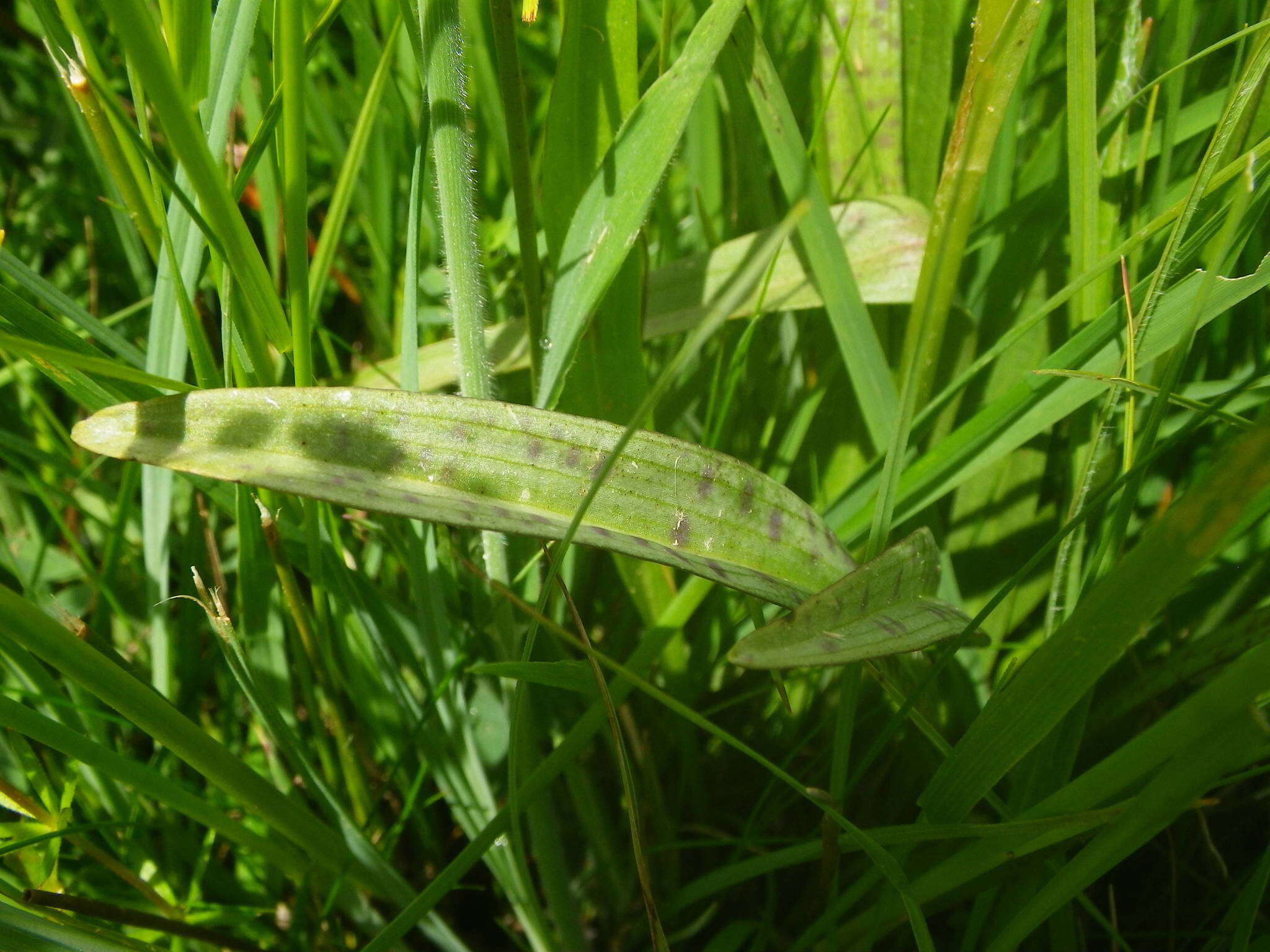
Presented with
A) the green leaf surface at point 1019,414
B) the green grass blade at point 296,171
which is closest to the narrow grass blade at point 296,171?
the green grass blade at point 296,171

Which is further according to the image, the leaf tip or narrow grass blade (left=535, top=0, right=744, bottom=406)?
narrow grass blade (left=535, top=0, right=744, bottom=406)

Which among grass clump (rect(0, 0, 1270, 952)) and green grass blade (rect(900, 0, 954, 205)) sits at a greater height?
green grass blade (rect(900, 0, 954, 205))

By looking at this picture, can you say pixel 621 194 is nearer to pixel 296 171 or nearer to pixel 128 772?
pixel 296 171

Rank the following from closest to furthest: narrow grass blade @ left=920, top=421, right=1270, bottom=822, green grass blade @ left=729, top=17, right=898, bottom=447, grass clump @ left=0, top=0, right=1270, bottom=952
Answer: narrow grass blade @ left=920, top=421, right=1270, bottom=822 < grass clump @ left=0, top=0, right=1270, bottom=952 < green grass blade @ left=729, top=17, right=898, bottom=447

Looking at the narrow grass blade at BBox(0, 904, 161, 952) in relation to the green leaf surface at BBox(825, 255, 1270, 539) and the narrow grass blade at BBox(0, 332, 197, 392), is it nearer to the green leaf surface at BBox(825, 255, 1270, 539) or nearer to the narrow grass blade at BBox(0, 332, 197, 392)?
the narrow grass blade at BBox(0, 332, 197, 392)

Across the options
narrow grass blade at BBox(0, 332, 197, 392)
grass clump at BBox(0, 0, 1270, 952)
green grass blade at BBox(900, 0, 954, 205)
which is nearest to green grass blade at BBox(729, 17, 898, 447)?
grass clump at BBox(0, 0, 1270, 952)
